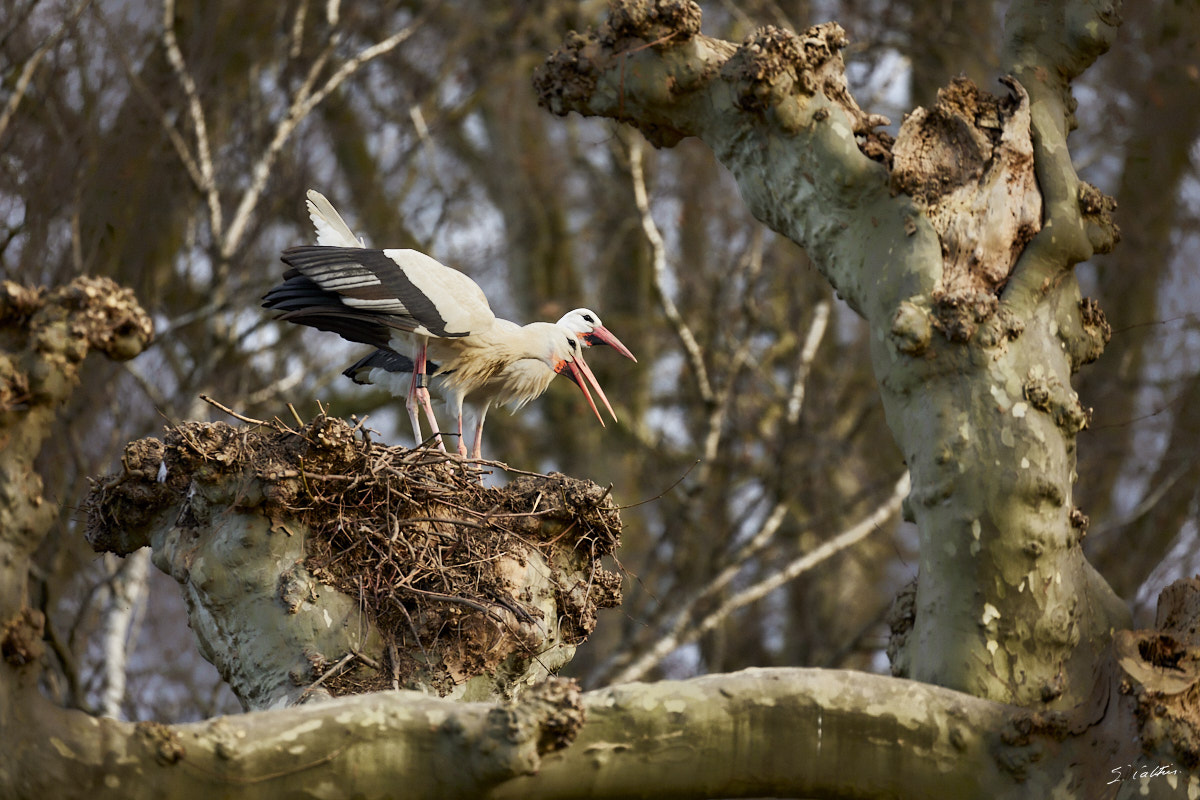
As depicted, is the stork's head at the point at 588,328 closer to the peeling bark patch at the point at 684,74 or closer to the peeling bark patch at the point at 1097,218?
the peeling bark patch at the point at 684,74

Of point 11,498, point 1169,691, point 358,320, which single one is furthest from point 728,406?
point 11,498

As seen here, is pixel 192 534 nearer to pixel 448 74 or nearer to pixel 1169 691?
pixel 1169 691

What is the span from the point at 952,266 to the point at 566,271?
11.2 metres

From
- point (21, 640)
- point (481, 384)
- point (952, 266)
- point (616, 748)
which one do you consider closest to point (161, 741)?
point (21, 640)

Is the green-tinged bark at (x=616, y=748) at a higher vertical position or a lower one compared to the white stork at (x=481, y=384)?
lower

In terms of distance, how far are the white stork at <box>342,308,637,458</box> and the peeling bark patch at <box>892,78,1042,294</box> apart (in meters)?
2.45

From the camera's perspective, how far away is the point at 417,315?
6105mm

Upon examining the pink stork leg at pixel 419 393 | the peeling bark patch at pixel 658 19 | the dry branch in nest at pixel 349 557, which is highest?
the peeling bark patch at pixel 658 19

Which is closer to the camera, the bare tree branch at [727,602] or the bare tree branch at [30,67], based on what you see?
the bare tree branch at [30,67]

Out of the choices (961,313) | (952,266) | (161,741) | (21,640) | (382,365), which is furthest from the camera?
(382,365)
